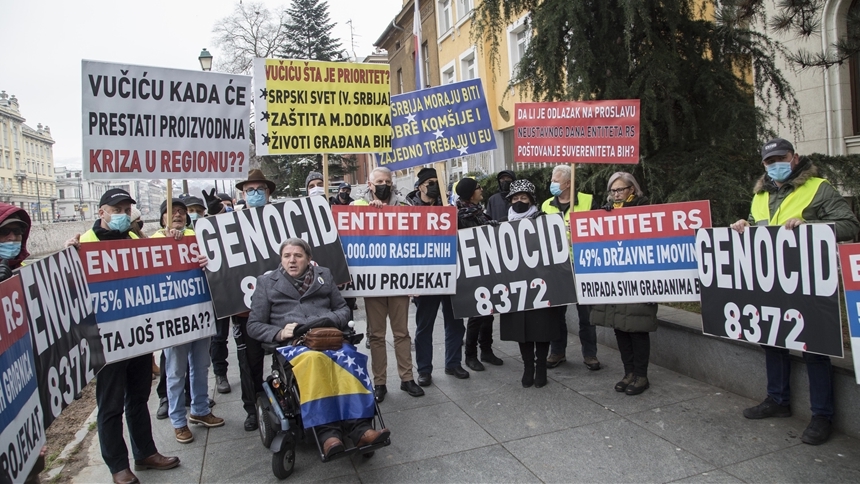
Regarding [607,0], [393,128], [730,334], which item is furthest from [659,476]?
[607,0]

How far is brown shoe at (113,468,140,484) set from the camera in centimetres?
390

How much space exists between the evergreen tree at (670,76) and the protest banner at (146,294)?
5.04 metres

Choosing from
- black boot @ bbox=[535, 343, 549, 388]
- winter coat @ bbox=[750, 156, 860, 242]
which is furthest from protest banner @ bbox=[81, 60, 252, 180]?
winter coat @ bbox=[750, 156, 860, 242]

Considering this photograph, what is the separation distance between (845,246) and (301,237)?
13.0 ft

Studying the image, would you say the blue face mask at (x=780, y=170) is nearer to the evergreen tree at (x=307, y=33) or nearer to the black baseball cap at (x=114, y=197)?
the black baseball cap at (x=114, y=197)

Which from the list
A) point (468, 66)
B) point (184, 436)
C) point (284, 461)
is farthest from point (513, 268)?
point (468, 66)

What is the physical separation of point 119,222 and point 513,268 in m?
3.35

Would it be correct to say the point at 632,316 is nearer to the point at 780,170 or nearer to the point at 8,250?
the point at 780,170

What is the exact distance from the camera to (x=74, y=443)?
16.0ft

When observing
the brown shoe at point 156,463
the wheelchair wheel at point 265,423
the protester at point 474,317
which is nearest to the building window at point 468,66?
the protester at point 474,317

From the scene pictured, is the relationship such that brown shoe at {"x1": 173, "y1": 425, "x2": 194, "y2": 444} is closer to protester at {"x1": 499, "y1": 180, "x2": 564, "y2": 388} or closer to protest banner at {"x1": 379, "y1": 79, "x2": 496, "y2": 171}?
protester at {"x1": 499, "y1": 180, "x2": 564, "y2": 388}

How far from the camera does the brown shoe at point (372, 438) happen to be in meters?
3.69

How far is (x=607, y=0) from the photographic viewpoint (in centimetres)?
730

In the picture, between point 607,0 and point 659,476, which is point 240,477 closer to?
point 659,476
